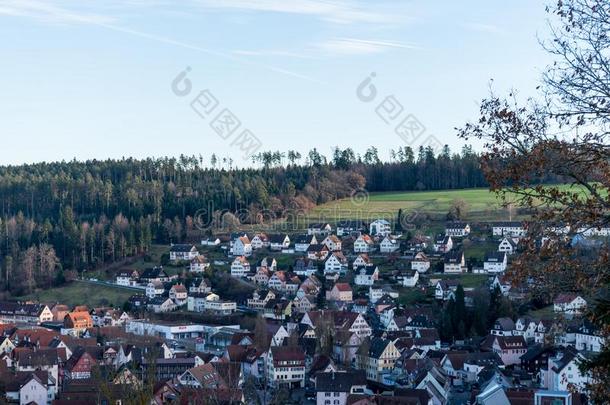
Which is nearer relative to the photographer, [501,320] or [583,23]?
[583,23]

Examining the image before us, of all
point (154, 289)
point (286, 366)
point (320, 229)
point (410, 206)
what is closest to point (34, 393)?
point (286, 366)

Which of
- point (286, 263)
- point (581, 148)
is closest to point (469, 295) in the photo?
point (286, 263)

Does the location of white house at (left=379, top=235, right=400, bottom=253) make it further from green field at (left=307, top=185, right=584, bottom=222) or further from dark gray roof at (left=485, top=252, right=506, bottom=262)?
dark gray roof at (left=485, top=252, right=506, bottom=262)

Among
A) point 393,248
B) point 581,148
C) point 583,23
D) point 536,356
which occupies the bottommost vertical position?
point 536,356

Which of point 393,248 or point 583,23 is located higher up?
point 583,23

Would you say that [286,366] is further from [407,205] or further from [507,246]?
[407,205]

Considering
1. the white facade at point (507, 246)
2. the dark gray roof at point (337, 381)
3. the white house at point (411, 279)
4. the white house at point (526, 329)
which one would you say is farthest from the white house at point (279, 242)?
the dark gray roof at point (337, 381)

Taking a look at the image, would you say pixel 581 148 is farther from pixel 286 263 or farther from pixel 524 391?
pixel 286 263
